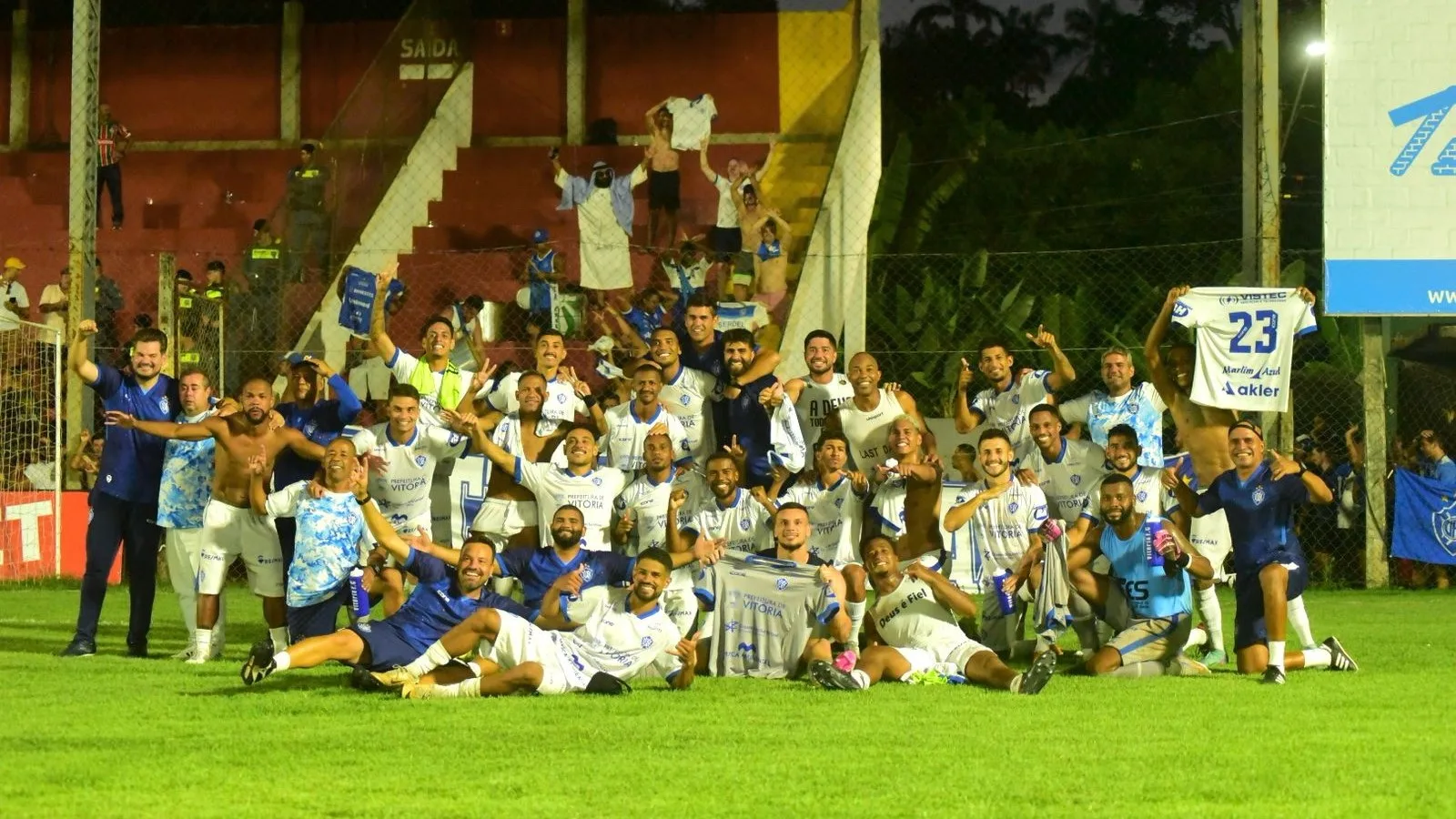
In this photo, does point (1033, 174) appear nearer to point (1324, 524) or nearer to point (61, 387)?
point (1324, 524)

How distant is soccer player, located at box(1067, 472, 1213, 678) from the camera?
11.4 metres

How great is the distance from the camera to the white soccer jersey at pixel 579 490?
40.2ft

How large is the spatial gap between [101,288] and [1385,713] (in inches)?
618

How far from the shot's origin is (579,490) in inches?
483

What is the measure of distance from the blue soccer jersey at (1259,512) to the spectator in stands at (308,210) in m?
11.0

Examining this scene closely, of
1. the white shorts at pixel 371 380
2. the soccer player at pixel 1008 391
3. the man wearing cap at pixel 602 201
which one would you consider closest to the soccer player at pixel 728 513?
the soccer player at pixel 1008 391

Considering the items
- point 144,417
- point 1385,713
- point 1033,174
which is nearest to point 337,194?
point 144,417

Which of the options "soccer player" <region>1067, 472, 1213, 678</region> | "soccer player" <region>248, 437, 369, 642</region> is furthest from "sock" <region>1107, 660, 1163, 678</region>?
"soccer player" <region>248, 437, 369, 642</region>

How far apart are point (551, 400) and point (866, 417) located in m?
2.15

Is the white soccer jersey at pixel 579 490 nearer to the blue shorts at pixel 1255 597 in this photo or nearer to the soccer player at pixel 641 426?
the soccer player at pixel 641 426

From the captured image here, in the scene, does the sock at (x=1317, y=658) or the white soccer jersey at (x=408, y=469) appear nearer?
the sock at (x=1317, y=658)

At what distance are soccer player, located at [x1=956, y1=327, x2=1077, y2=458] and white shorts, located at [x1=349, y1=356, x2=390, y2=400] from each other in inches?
266

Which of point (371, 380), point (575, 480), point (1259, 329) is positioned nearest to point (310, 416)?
point (575, 480)

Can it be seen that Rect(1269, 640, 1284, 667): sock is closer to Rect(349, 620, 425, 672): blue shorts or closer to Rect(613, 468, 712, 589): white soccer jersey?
Rect(613, 468, 712, 589): white soccer jersey
